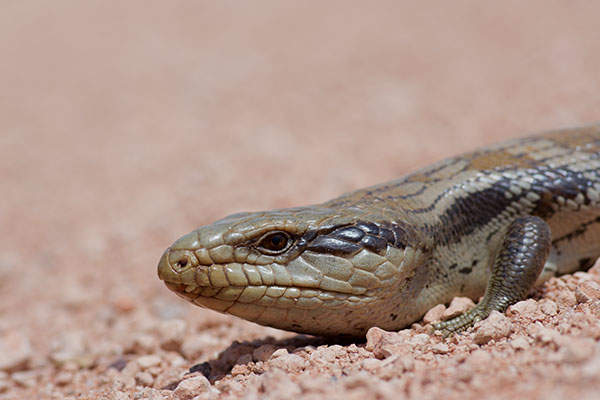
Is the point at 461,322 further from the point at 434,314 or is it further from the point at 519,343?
the point at 519,343

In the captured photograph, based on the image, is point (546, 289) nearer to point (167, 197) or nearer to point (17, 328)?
point (17, 328)

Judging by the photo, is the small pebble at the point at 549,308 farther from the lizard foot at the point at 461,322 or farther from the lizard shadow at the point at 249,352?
the lizard shadow at the point at 249,352

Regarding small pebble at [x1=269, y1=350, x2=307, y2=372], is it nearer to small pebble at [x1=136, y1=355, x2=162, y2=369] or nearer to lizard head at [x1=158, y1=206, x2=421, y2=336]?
lizard head at [x1=158, y1=206, x2=421, y2=336]

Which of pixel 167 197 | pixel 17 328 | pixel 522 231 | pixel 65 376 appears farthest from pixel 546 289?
pixel 167 197

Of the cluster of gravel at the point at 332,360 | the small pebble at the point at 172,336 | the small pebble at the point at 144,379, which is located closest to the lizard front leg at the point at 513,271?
the cluster of gravel at the point at 332,360

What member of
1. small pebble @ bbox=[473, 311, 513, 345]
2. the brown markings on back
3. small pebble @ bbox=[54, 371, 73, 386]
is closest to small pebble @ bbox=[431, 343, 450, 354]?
small pebble @ bbox=[473, 311, 513, 345]
